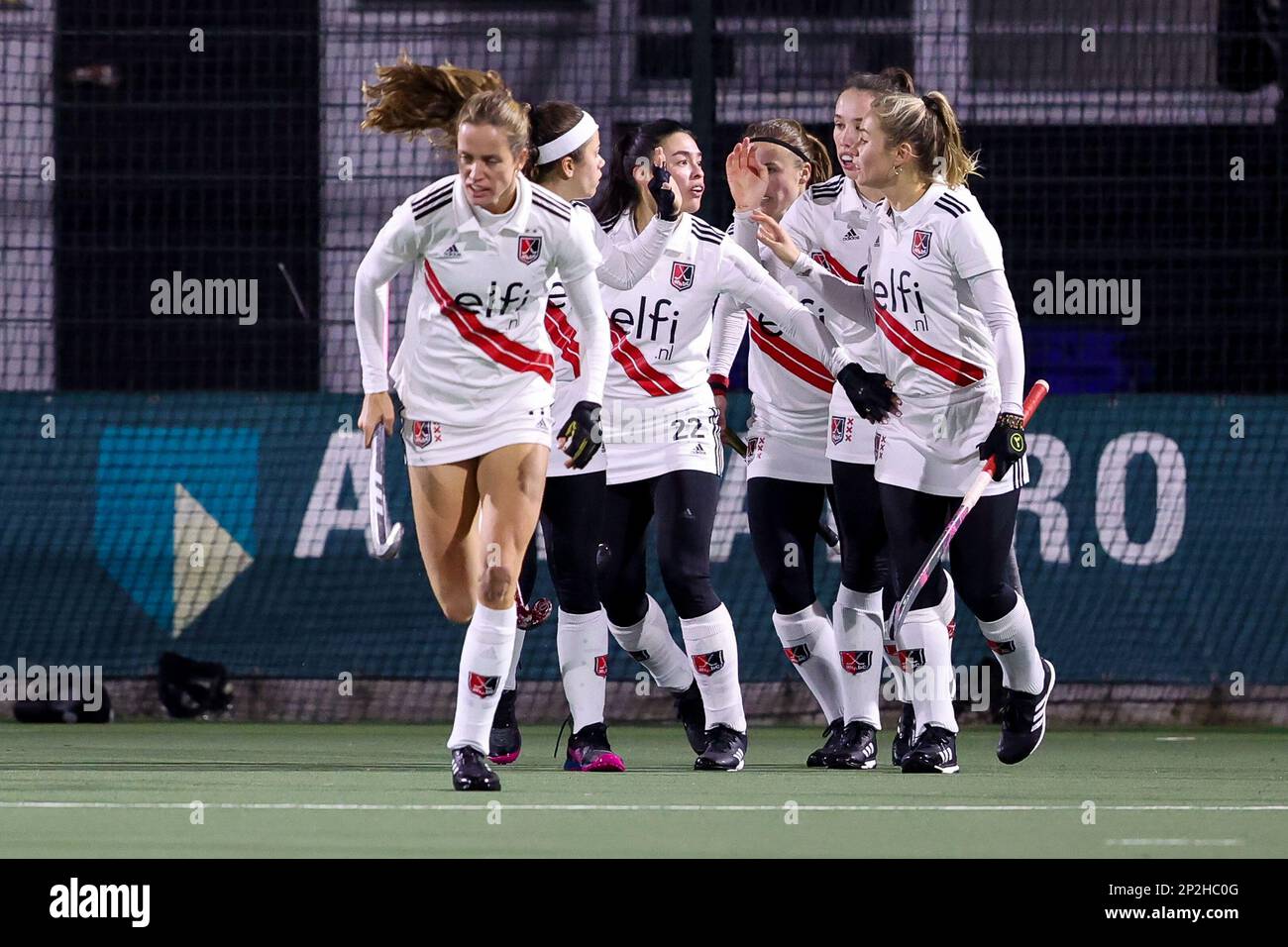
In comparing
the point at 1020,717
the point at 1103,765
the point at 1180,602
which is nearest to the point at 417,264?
the point at 1020,717

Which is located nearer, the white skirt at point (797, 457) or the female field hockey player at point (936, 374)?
the female field hockey player at point (936, 374)

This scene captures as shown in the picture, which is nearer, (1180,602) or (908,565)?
(908,565)

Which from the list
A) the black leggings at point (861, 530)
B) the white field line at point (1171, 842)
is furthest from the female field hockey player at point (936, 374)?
the white field line at point (1171, 842)

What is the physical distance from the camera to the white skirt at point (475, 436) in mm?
6828

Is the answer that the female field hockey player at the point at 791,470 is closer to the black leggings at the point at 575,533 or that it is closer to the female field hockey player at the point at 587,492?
the female field hockey player at the point at 587,492

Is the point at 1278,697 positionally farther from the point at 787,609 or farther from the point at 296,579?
the point at 296,579

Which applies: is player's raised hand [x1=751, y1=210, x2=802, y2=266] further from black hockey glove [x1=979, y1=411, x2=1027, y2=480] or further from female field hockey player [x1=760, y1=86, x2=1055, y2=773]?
black hockey glove [x1=979, y1=411, x2=1027, y2=480]

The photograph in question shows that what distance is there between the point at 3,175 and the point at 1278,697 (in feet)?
18.1

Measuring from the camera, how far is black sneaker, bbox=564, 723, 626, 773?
783cm

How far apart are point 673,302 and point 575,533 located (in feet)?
2.53

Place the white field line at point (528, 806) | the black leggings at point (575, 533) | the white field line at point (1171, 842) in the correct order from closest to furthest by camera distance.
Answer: the white field line at point (1171, 842) → the white field line at point (528, 806) → the black leggings at point (575, 533)

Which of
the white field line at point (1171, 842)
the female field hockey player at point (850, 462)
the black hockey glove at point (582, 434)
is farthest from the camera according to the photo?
the female field hockey player at point (850, 462)

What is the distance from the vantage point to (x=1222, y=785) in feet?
24.8

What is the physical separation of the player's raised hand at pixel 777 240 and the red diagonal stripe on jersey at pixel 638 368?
1.62ft
